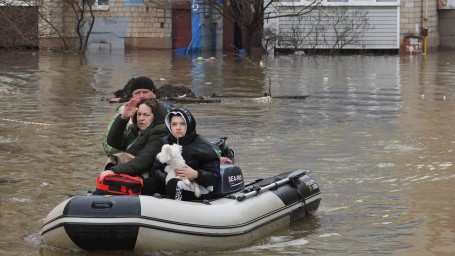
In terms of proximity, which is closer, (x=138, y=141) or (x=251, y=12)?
(x=138, y=141)

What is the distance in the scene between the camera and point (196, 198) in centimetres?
930

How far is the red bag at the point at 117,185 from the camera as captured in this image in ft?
29.7

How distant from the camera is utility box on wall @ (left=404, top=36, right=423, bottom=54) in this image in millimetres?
40781

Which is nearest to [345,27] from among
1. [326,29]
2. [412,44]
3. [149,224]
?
[326,29]

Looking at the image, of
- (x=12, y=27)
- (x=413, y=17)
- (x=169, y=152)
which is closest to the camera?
(x=169, y=152)

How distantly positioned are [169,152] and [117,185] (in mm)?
518

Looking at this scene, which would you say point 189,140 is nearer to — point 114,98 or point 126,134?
point 126,134

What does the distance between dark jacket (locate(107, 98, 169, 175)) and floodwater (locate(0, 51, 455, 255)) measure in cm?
100

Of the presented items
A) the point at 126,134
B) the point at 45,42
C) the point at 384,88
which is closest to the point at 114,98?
the point at 384,88

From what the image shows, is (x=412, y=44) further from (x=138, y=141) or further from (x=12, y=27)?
(x=138, y=141)

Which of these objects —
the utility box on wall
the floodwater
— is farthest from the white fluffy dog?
the utility box on wall

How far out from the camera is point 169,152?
9.17m

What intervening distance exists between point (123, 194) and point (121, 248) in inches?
20.8

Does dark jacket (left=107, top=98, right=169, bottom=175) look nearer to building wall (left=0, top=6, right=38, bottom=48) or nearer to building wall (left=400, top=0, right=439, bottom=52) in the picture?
building wall (left=0, top=6, right=38, bottom=48)
